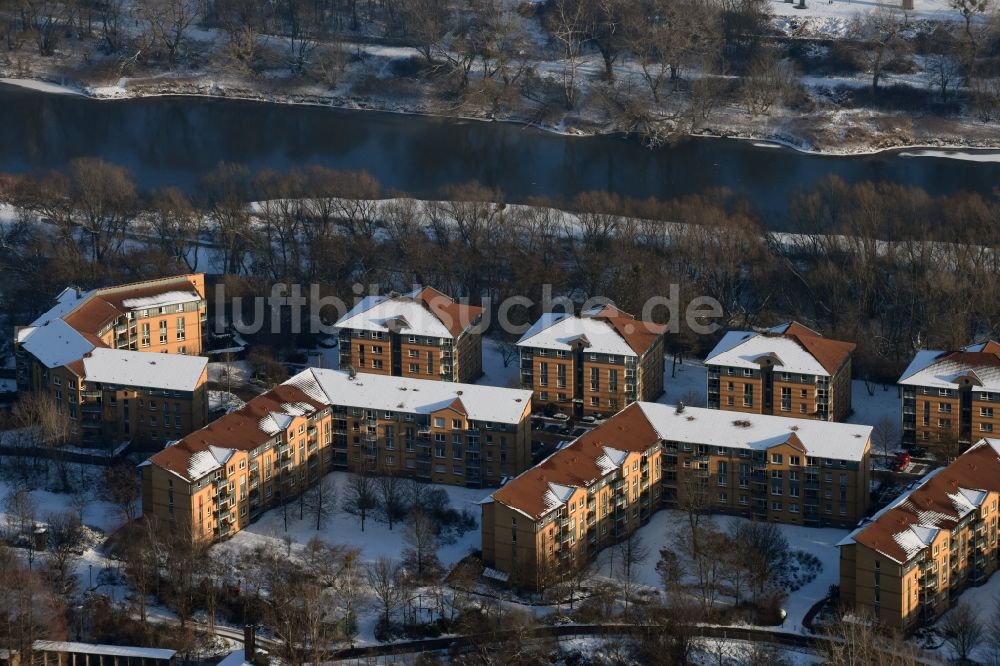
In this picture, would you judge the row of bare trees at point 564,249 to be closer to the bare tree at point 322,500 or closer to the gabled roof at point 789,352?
the gabled roof at point 789,352

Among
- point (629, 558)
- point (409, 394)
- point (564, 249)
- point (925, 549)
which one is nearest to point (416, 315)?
point (409, 394)

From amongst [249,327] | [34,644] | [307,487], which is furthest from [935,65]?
[34,644]

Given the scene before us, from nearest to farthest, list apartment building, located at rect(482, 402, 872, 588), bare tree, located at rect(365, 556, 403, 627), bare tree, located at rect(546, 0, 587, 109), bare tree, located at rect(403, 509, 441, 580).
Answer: bare tree, located at rect(365, 556, 403, 627) → apartment building, located at rect(482, 402, 872, 588) → bare tree, located at rect(403, 509, 441, 580) → bare tree, located at rect(546, 0, 587, 109)

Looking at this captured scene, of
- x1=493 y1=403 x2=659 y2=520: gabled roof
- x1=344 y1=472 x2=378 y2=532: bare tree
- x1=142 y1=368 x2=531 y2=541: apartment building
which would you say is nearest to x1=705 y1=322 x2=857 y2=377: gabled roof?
x1=493 y1=403 x2=659 y2=520: gabled roof

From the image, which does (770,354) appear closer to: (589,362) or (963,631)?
(589,362)

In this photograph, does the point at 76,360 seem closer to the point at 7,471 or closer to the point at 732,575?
the point at 7,471

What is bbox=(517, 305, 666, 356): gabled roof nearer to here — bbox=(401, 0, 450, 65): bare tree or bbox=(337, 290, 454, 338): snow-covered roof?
bbox=(337, 290, 454, 338): snow-covered roof

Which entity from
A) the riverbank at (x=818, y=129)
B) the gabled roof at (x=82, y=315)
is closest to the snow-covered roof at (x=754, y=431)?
the gabled roof at (x=82, y=315)
